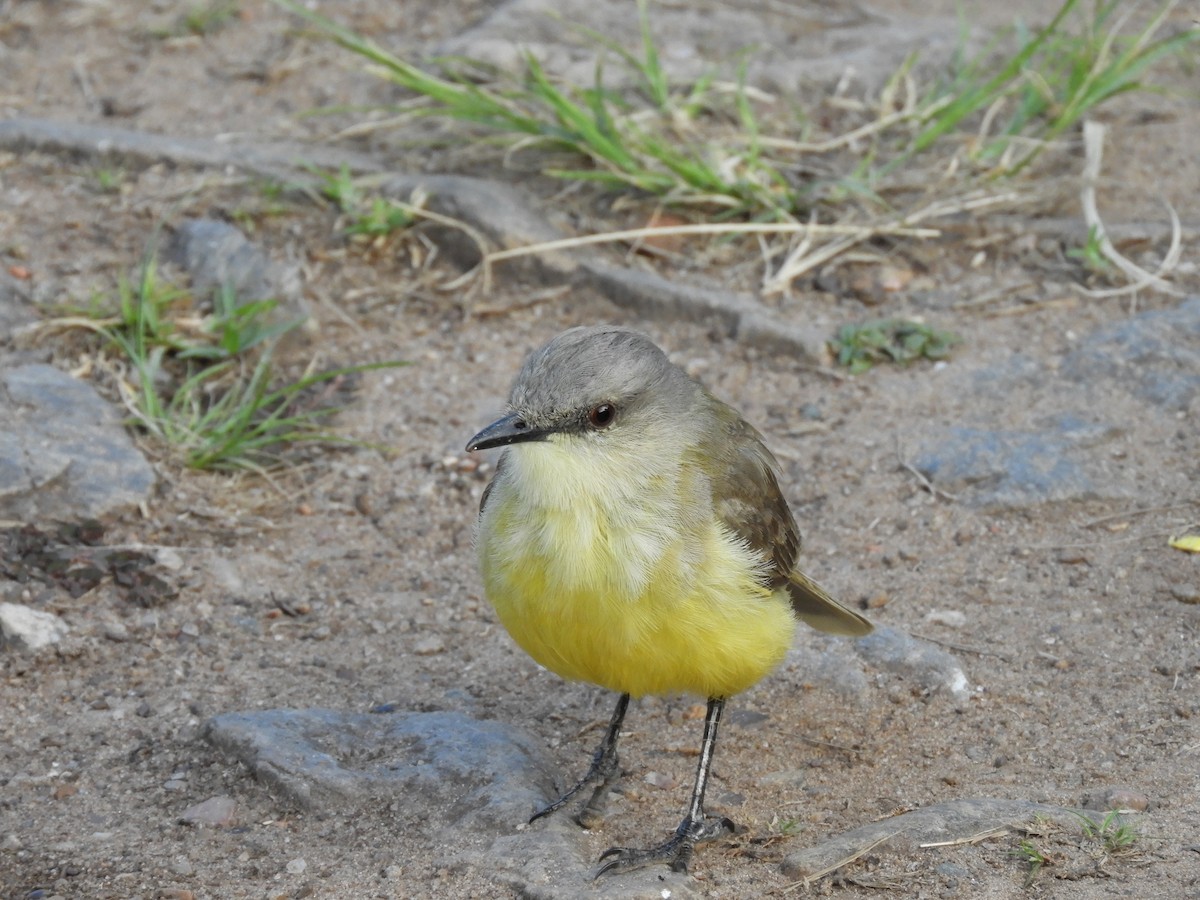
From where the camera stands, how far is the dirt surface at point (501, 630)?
15.5 feet

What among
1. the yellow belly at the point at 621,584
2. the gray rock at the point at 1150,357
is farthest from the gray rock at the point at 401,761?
the gray rock at the point at 1150,357

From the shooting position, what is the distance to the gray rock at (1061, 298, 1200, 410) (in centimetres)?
705

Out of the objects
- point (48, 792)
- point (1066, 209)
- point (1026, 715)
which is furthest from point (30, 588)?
point (1066, 209)

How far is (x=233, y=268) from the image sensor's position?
7992 millimetres

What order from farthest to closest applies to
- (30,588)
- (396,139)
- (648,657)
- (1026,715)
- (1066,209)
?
(396,139) → (1066,209) → (30,588) → (1026,715) → (648,657)

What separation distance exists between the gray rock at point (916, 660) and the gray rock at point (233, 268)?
12.2 feet

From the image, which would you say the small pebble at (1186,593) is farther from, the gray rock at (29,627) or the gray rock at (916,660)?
the gray rock at (29,627)

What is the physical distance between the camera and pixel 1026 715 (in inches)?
214

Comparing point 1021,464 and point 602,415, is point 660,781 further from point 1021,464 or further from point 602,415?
point 1021,464

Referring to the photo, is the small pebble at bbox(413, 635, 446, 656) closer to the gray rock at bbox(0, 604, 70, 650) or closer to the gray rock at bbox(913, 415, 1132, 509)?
the gray rock at bbox(0, 604, 70, 650)

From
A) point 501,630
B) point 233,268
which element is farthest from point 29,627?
point 233,268

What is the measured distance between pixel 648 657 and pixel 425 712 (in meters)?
1.36

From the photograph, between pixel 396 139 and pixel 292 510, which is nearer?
pixel 292 510

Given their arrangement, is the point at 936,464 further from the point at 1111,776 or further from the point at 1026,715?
the point at 1111,776
